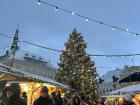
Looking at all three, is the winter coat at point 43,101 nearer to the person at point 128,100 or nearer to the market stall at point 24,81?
the market stall at point 24,81

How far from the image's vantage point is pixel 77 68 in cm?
3466

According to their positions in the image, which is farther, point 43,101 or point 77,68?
point 77,68

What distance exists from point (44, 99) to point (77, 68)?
22674mm

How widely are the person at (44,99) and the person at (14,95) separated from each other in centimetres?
41

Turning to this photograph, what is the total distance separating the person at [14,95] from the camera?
11.0 meters

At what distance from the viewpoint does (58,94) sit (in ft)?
46.1

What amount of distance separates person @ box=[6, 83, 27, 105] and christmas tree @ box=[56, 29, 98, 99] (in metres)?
21.5

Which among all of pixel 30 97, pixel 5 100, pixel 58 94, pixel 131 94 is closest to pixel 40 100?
pixel 30 97

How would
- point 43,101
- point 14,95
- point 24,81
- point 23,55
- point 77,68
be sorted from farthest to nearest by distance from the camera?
point 23,55, point 77,68, point 24,81, point 43,101, point 14,95

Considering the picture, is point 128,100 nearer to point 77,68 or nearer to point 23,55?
point 77,68

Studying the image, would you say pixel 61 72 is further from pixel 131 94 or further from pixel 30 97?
pixel 30 97

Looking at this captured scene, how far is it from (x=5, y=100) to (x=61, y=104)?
3214mm

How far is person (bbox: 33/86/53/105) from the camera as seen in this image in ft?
39.0

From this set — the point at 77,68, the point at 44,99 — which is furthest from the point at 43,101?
the point at 77,68
